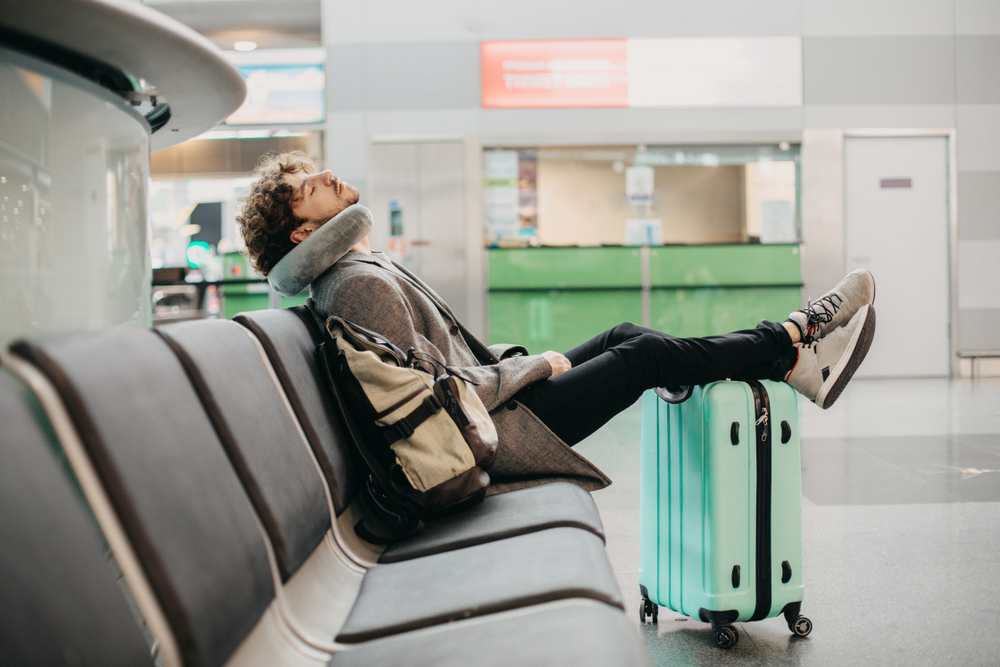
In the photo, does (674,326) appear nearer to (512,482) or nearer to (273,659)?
(512,482)

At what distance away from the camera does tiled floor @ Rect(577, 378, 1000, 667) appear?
189 centimetres

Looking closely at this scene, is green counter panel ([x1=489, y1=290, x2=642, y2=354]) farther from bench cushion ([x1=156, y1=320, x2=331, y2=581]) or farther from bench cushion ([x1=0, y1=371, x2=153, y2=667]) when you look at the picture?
bench cushion ([x1=0, y1=371, x2=153, y2=667])

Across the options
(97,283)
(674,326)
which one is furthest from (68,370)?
(674,326)

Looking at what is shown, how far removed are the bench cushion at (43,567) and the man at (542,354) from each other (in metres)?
1.05

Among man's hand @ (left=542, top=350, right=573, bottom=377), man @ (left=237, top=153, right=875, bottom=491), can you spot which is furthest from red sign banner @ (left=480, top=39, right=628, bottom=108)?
man's hand @ (left=542, top=350, right=573, bottom=377)

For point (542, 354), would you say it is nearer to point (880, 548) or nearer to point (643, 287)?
→ point (880, 548)

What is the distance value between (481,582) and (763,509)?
102 centimetres

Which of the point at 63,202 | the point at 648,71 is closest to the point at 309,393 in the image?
the point at 63,202

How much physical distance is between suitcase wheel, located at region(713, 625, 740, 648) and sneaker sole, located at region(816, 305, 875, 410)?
0.67 m

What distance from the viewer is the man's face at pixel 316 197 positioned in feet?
7.36

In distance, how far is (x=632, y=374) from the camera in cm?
200

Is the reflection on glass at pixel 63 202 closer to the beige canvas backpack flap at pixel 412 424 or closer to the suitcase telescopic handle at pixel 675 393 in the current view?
the beige canvas backpack flap at pixel 412 424

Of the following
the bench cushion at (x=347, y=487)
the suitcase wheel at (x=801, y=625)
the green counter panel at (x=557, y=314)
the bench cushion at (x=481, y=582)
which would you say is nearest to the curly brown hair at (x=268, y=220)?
the bench cushion at (x=347, y=487)

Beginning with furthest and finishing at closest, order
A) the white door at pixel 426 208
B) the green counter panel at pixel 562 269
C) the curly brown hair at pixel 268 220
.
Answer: the white door at pixel 426 208
the green counter panel at pixel 562 269
the curly brown hair at pixel 268 220
